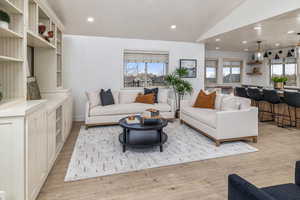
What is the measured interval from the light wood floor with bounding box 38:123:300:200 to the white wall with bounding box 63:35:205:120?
262cm

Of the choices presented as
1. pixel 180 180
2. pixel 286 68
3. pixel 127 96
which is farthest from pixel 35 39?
pixel 286 68

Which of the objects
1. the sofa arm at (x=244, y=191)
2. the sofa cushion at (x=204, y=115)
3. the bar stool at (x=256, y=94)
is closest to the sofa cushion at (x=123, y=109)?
the sofa cushion at (x=204, y=115)

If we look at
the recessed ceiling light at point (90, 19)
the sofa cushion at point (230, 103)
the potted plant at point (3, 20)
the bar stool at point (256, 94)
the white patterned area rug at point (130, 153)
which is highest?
the recessed ceiling light at point (90, 19)

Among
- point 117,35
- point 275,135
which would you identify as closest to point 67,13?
point 117,35

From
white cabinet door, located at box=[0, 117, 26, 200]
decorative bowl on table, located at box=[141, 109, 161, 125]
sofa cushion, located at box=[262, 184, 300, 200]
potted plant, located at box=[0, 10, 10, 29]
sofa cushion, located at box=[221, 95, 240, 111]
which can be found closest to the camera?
sofa cushion, located at box=[262, 184, 300, 200]

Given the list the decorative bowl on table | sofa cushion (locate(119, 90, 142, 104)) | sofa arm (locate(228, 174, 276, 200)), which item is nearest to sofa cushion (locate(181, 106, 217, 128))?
the decorative bowl on table

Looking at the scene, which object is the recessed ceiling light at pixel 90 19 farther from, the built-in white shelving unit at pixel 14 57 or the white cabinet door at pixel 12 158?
the white cabinet door at pixel 12 158

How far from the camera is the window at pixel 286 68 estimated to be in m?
7.63

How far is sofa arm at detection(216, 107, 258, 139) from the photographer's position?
3473 millimetres

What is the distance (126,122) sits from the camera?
11.1ft

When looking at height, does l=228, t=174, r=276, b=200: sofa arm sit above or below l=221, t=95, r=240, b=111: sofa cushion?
below

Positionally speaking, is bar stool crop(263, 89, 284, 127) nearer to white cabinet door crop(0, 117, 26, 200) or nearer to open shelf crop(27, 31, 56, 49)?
open shelf crop(27, 31, 56, 49)

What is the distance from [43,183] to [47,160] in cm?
27

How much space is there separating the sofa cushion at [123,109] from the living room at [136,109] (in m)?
0.03
